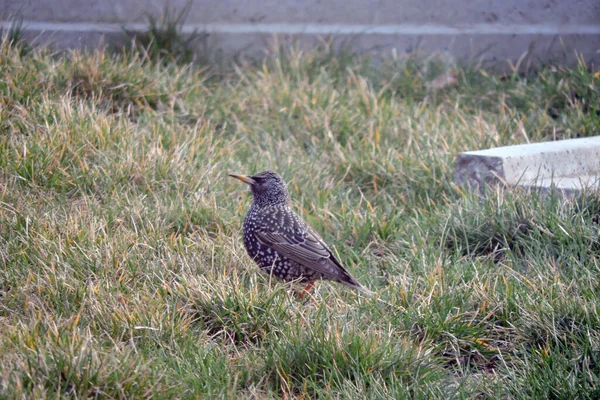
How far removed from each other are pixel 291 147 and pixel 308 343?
2.97 metres

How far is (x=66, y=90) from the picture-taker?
19.0ft

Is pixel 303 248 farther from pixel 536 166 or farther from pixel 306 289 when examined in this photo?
pixel 536 166

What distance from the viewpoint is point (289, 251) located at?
4242mm

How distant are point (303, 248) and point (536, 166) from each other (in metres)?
1.99

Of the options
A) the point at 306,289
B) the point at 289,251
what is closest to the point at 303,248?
the point at 289,251

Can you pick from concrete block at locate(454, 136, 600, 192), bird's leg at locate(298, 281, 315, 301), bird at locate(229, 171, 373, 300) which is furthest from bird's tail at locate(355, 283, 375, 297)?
concrete block at locate(454, 136, 600, 192)

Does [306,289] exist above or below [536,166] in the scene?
below

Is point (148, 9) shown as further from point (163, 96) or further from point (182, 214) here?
point (182, 214)

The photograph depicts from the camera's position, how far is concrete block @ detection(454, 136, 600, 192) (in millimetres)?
5066

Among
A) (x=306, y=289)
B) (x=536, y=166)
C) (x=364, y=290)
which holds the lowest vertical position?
(x=306, y=289)

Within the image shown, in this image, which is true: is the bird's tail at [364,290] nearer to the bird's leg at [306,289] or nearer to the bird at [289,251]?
the bird at [289,251]

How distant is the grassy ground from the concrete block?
0.23 m

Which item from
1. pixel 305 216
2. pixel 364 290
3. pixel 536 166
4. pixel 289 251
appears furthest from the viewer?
pixel 536 166

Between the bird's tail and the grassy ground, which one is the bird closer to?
the bird's tail
